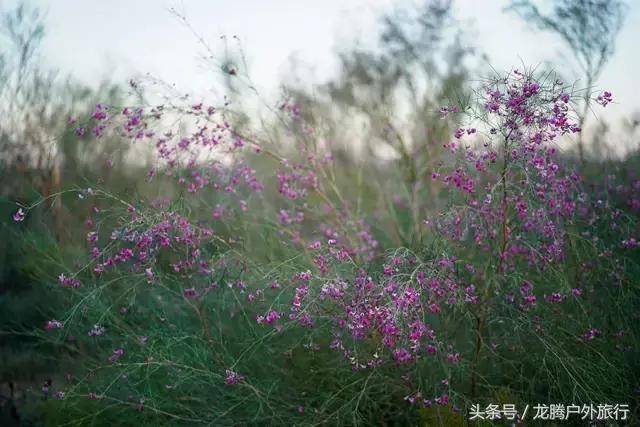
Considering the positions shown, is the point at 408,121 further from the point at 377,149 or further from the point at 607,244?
the point at 607,244

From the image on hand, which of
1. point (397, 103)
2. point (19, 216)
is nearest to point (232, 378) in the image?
point (19, 216)

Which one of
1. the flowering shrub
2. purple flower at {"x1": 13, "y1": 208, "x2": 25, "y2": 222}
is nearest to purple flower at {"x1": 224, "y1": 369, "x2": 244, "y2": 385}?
the flowering shrub

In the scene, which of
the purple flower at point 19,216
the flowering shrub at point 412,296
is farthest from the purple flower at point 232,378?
the purple flower at point 19,216

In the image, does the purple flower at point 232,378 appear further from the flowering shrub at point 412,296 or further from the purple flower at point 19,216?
the purple flower at point 19,216

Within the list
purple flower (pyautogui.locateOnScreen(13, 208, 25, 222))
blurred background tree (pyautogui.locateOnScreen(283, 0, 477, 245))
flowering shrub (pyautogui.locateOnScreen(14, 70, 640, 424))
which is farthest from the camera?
blurred background tree (pyautogui.locateOnScreen(283, 0, 477, 245))

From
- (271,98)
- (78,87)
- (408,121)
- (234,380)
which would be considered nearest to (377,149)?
(408,121)

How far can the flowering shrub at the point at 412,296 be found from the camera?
374 centimetres

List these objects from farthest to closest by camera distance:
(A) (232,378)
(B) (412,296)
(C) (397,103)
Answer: (C) (397,103), (A) (232,378), (B) (412,296)

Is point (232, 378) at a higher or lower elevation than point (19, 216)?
lower

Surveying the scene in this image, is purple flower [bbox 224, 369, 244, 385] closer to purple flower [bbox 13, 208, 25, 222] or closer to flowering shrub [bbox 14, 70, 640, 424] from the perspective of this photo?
flowering shrub [bbox 14, 70, 640, 424]

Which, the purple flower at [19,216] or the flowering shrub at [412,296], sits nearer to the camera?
the flowering shrub at [412,296]

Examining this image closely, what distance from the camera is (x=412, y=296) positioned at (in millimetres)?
3416

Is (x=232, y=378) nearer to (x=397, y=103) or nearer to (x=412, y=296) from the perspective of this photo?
(x=412, y=296)

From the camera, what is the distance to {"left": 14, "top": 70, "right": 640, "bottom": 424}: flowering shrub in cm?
374
